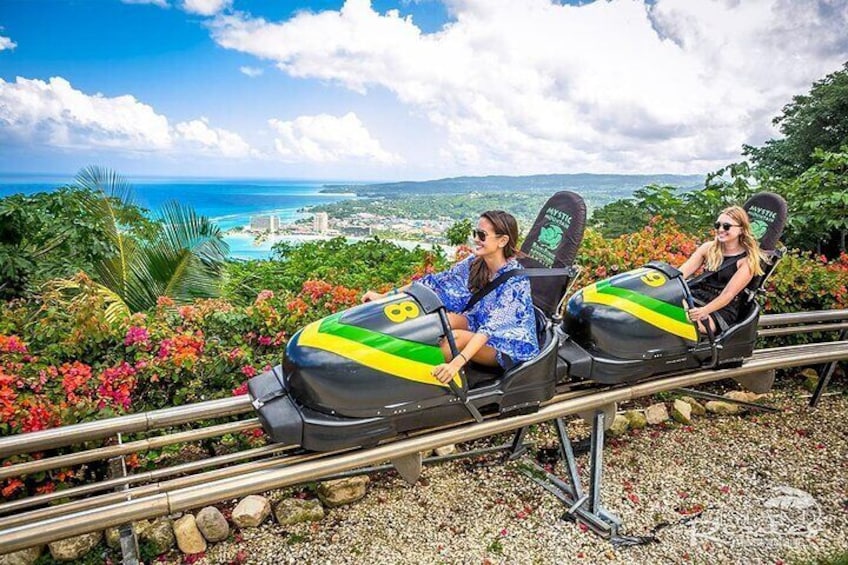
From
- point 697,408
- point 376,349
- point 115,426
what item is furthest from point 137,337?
point 697,408

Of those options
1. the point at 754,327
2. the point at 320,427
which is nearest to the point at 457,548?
the point at 320,427

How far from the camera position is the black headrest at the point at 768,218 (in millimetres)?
3504

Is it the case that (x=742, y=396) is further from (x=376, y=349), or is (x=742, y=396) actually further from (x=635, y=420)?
(x=376, y=349)

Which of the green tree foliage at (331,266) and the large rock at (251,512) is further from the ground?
the green tree foliage at (331,266)

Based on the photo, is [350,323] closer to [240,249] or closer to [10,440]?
[10,440]

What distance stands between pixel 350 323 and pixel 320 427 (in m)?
0.39

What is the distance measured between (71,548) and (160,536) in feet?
1.10

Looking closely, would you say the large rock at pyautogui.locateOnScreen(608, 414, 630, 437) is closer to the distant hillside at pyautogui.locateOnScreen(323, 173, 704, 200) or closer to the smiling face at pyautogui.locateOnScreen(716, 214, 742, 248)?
the smiling face at pyautogui.locateOnScreen(716, 214, 742, 248)

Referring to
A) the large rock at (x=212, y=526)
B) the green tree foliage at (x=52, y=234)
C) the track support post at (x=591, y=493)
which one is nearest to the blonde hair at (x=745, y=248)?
Result: the track support post at (x=591, y=493)

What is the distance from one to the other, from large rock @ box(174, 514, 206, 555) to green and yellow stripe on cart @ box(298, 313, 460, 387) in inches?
43.3

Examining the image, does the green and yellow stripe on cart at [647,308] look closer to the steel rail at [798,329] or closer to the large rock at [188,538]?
the steel rail at [798,329]

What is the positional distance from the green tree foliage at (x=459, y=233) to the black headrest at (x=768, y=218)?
2947 millimetres

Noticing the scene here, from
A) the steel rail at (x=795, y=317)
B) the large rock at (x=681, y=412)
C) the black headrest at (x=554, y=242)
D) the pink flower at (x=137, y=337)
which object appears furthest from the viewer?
the large rock at (x=681, y=412)

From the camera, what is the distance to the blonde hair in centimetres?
321
